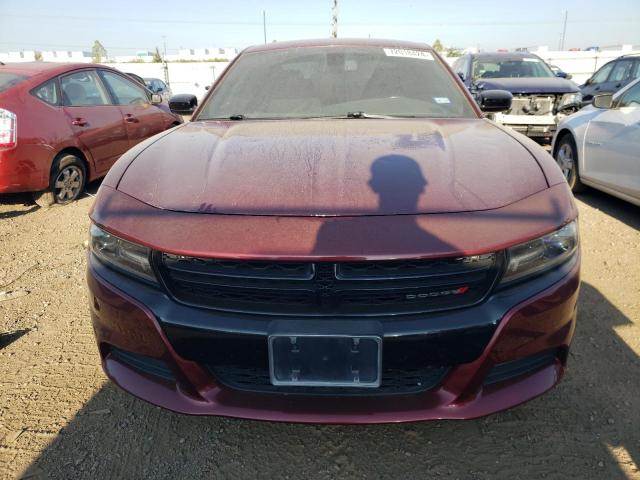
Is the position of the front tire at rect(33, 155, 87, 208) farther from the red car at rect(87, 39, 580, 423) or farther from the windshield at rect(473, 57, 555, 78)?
the windshield at rect(473, 57, 555, 78)

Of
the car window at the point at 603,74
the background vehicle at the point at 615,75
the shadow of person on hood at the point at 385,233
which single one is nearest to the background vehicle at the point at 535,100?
the background vehicle at the point at 615,75

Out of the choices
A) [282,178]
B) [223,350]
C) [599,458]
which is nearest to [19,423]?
[223,350]

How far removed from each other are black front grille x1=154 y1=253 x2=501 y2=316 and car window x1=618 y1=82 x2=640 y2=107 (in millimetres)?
3936

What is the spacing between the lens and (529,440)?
193 centimetres

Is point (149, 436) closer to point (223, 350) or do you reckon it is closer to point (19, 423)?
point (19, 423)

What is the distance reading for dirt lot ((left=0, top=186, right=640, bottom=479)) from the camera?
181cm

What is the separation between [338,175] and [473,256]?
0.57 metres

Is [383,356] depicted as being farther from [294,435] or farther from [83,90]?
[83,90]

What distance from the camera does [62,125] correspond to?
506cm

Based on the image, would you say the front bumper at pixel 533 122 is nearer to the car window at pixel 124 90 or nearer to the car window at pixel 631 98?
the car window at pixel 631 98

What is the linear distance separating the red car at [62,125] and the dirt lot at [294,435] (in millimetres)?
2580

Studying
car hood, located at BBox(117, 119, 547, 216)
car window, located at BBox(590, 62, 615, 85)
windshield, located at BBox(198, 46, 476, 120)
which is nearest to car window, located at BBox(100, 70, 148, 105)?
windshield, located at BBox(198, 46, 476, 120)

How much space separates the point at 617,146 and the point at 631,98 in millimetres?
510

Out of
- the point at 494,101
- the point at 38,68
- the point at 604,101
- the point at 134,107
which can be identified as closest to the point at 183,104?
the point at 494,101
